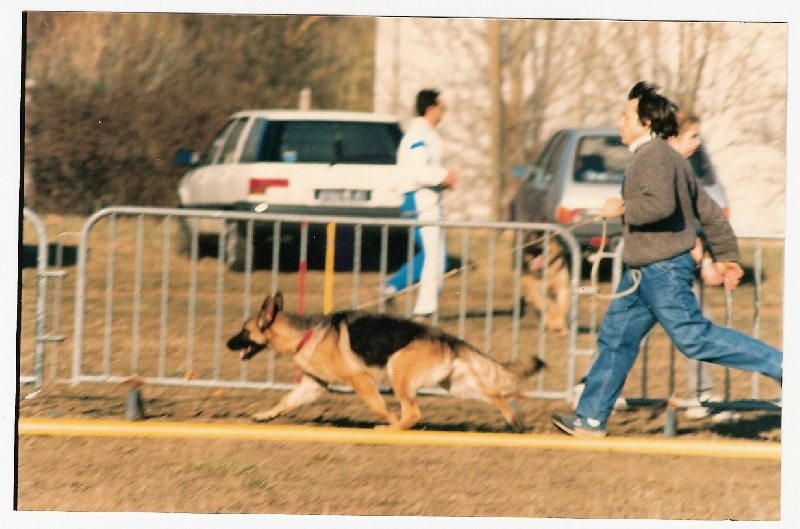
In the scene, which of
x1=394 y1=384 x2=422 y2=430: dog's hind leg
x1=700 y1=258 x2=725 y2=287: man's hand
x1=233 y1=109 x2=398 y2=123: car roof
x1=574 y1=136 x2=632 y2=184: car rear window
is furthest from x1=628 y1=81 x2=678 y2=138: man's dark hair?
x1=233 y1=109 x2=398 y2=123: car roof

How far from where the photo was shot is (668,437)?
6070mm

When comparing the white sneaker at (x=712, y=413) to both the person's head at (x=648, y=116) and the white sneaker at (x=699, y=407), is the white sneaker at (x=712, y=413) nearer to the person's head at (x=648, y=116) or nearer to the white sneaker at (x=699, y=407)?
the white sneaker at (x=699, y=407)

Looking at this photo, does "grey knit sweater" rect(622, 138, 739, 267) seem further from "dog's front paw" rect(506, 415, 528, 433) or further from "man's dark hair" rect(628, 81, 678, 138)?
"dog's front paw" rect(506, 415, 528, 433)

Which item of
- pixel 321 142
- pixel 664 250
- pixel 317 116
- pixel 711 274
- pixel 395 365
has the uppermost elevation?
pixel 317 116

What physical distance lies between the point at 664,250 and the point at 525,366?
3.40 feet

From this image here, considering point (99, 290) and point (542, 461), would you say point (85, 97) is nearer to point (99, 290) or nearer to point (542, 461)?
point (99, 290)

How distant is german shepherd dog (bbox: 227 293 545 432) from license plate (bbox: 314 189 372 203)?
17.5ft

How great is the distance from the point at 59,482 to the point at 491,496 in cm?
191

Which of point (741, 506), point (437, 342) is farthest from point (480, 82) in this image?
point (741, 506)

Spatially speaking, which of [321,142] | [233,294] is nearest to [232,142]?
[321,142]

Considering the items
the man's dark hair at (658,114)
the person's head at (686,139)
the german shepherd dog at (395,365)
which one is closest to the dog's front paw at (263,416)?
the german shepherd dog at (395,365)

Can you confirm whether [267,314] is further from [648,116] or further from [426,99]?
[426,99]

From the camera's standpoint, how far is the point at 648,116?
5555 millimetres

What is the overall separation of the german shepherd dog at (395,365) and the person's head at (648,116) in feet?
4.37
